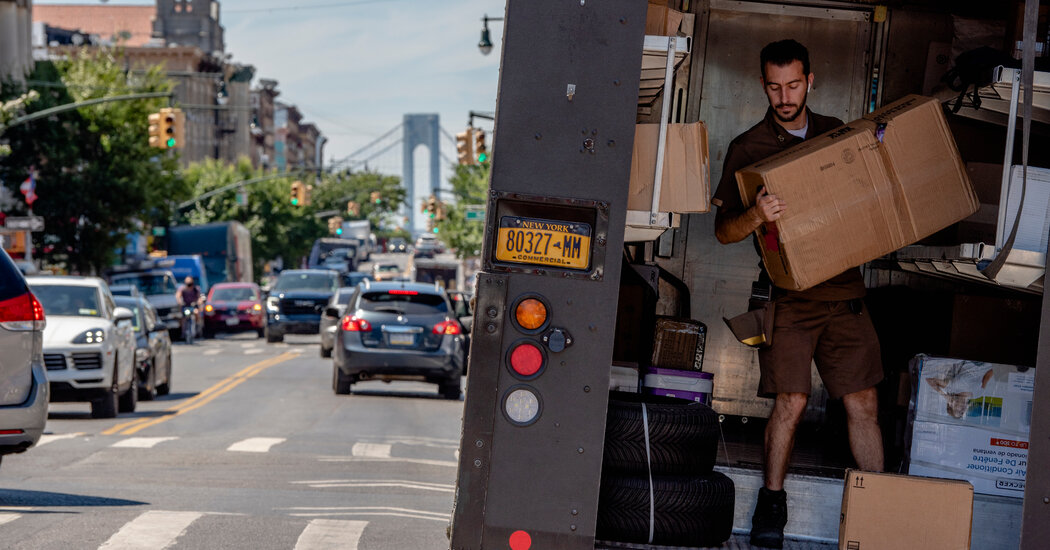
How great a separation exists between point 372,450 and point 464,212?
6826 centimetres

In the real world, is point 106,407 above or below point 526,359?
below

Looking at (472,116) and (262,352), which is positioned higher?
(472,116)

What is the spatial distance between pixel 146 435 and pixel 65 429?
3.71ft

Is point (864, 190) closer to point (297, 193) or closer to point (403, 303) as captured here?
point (403, 303)

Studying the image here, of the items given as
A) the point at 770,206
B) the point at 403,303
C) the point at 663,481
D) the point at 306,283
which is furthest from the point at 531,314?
the point at 306,283

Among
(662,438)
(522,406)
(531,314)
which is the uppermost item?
(531,314)

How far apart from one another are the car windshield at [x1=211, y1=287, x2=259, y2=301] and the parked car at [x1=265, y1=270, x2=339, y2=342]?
22.9 feet

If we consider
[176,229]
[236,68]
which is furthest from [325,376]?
[236,68]

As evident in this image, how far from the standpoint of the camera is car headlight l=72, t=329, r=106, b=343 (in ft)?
56.9

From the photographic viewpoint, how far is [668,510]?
4707 millimetres

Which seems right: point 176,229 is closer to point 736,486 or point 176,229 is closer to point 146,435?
point 146,435

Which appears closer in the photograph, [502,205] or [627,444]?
[502,205]

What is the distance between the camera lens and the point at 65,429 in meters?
16.0

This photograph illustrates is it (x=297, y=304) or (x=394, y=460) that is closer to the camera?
(x=394, y=460)
